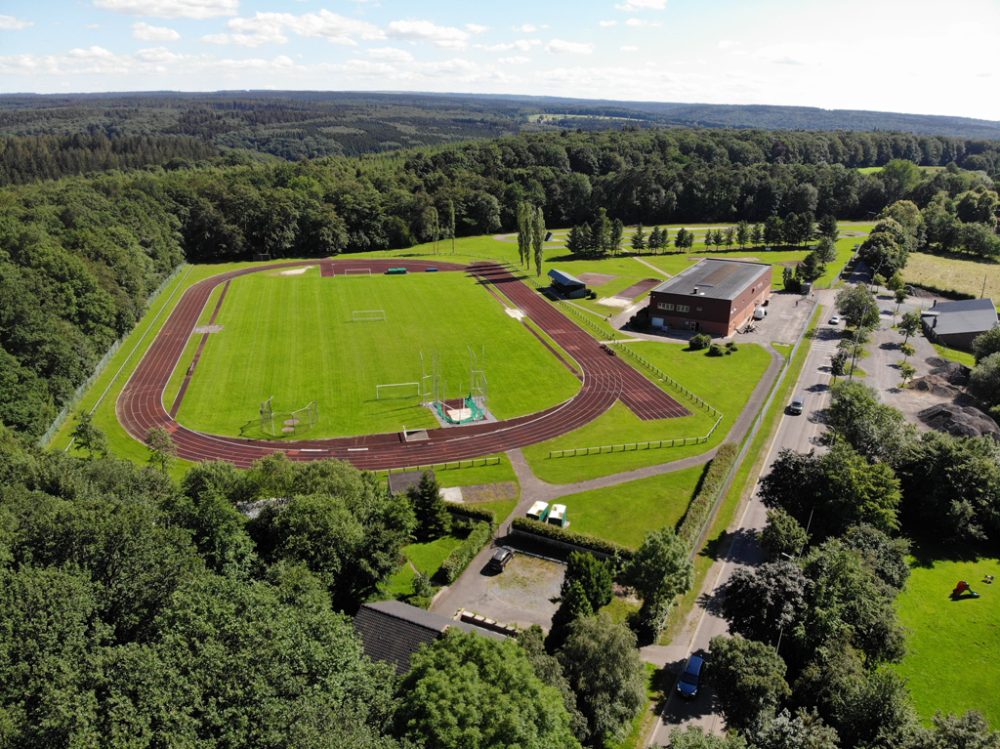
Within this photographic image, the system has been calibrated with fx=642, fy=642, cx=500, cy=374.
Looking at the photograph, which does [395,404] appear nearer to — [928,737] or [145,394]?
[145,394]

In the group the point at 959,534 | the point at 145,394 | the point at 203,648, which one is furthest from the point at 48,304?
the point at 959,534

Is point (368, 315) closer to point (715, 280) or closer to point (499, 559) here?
point (715, 280)

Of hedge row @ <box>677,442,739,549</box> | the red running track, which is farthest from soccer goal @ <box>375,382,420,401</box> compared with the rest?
hedge row @ <box>677,442,739,549</box>

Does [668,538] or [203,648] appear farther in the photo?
[668,538]

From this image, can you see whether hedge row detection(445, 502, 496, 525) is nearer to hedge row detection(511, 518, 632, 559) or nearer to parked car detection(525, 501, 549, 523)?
hedge row detection(511, 518, 632, 559)

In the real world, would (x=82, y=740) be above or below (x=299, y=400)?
above

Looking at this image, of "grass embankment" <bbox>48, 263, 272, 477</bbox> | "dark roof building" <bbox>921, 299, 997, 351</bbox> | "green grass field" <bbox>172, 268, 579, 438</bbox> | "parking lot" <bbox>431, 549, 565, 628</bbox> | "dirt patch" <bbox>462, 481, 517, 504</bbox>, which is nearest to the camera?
"parking lot" <bbox>431, 549, 565, 628</bbox>
